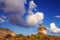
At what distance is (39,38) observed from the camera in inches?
789

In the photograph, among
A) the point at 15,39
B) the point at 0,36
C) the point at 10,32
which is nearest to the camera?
the point at 15,39

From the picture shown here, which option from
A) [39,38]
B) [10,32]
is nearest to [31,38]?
[39,38]

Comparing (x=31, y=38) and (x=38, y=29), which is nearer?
(x=31, y=38)

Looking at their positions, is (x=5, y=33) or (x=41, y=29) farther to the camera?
(x=5, y=33)

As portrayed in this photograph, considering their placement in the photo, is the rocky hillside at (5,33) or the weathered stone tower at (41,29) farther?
the weathered stone tower at (41,29)

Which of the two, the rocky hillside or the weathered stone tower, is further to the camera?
the weathered stone tower

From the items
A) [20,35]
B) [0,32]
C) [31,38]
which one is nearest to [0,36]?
[0,32]

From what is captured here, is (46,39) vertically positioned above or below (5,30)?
below

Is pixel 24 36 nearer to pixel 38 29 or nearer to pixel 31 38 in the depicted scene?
pixel 31 38

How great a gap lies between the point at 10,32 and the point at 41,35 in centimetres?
453

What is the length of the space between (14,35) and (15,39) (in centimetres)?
140

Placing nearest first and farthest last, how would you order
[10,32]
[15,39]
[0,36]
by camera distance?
1. [15,39]
2. [0,36]
3. [10,32]

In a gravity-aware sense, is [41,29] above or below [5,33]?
above

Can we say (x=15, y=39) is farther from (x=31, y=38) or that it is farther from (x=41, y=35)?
(x=41, y=35)
